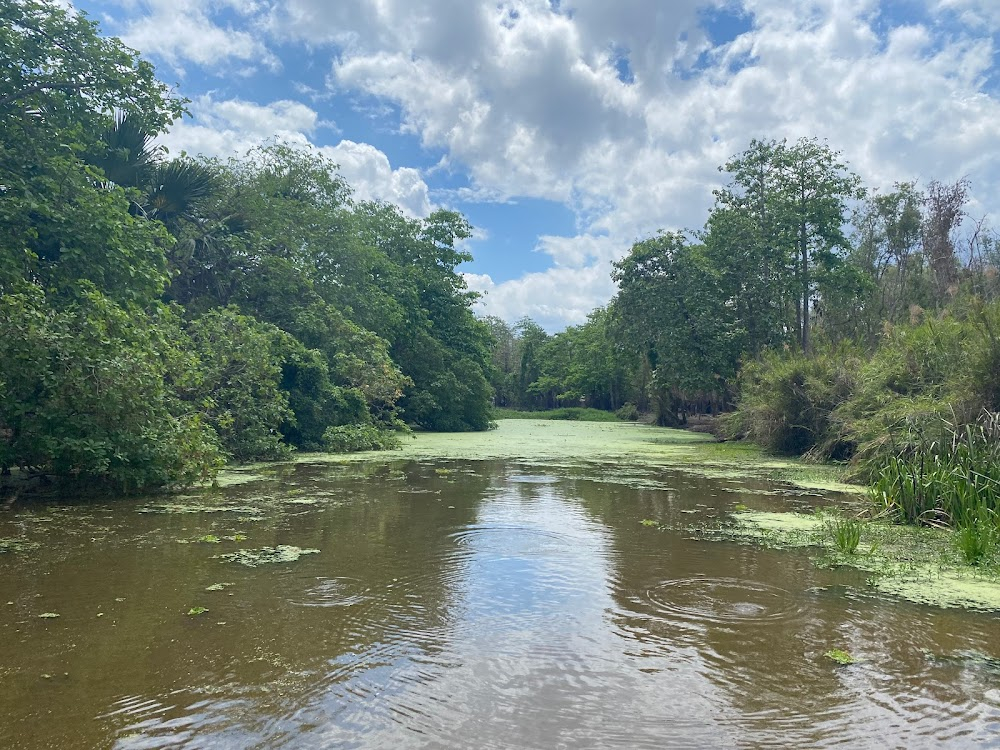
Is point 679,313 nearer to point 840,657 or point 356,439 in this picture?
point 356,439

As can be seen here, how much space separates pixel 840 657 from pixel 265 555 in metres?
3.86

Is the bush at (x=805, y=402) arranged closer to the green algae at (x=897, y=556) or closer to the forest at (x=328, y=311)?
the forest at (x=328, y=311)

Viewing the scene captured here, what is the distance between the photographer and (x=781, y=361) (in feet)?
50.6

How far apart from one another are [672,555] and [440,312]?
20.8 m

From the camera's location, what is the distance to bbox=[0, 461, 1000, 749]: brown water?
2.67 meters

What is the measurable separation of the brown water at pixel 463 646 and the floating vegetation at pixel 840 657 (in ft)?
0.14

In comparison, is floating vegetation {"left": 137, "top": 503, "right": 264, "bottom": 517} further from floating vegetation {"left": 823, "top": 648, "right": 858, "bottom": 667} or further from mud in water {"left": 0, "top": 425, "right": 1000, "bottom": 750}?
floating vegetation {"left": 823, "top": 648, "right": 858, "bottom": 667}

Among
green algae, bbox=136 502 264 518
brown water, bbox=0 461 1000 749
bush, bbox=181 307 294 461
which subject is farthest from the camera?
bush, bbox=181 307 294 461

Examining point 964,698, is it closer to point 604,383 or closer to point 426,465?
point 426,465

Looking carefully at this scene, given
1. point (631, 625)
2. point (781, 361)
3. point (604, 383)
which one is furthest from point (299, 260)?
point (604, 383)

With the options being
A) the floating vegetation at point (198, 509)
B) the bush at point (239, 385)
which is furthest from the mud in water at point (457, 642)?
the bush at point (239, 385)

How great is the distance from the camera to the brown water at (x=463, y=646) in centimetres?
267

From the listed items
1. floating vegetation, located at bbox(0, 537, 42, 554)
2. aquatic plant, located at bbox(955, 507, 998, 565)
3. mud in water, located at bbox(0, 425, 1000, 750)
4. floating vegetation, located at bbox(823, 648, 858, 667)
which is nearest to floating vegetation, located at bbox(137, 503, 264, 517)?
mud in water, located at bbox(0, 425, 1000, 750)

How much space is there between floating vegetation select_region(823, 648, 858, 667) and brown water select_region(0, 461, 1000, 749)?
0.04 m
